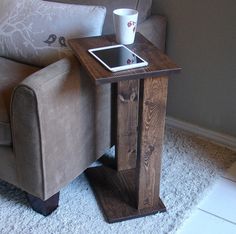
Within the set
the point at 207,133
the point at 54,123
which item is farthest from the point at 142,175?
the point at 207,133

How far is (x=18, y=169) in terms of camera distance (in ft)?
4.64

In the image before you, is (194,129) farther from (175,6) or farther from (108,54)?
(108,54)

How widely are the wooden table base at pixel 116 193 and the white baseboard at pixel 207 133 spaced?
0.47 meters

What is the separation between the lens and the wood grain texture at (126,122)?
1.54 m

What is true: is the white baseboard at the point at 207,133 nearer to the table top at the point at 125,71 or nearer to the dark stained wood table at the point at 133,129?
the dark stained wood table at the point at 133,129

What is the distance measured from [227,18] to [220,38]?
96 mm

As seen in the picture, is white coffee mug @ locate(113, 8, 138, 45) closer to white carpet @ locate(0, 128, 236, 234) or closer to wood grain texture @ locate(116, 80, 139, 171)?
wood grain texture @ locate(116, 80, 139, 171)

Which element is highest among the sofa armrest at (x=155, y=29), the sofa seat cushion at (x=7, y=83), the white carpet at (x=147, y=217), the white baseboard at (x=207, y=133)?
the sofa armrest at (x=155, y=29)

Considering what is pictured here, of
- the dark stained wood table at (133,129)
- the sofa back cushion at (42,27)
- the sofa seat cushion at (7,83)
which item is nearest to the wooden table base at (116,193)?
the dark stained wood table at (133,129)

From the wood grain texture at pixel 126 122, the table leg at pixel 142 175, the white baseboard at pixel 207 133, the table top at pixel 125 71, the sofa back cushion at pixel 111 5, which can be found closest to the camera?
the table top at pixel 125 71

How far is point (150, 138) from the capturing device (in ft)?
4.45

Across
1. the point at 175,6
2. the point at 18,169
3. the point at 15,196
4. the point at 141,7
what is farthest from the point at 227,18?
the point at 15,196

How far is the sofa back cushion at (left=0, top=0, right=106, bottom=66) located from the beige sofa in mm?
91

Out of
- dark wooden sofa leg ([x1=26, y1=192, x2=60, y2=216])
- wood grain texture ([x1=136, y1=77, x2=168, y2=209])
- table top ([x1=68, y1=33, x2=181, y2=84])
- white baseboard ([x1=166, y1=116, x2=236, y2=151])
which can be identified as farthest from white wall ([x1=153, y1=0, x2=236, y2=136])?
dark wooden sofa leg ([x1=26, y1=192, x2=60, y2=216])
